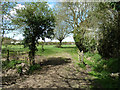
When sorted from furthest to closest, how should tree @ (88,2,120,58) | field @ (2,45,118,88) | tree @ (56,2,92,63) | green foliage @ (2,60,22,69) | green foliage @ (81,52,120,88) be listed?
tree @ (56,2,92,63), green foliage @ (2,60,22,69), tree @ (88,2,120,58), field @ (2,45,118,88), green foliage @ (81,52,120,88)

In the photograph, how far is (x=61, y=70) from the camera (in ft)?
15.6

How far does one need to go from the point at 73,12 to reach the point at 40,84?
Result: 7462mm

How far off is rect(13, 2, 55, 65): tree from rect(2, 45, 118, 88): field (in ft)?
1.66

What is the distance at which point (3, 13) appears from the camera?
4.58 m

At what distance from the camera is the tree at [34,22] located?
500 centimetres

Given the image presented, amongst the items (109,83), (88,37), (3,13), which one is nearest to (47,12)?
(3,13)

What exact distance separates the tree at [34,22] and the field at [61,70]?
1.66 feet

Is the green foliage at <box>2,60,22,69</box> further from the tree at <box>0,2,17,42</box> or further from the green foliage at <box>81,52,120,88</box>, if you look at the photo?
the green foliage at <box>81,52,120,88</box>

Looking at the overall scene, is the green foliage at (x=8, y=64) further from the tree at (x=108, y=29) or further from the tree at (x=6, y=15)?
the tree at (x=108, y=29)

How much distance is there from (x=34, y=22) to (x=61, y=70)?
3176mm

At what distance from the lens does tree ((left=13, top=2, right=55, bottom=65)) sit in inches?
197

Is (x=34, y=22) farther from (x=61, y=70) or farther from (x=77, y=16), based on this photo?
(x=77, y=16)

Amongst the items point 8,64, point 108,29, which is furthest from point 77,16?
point 8,64

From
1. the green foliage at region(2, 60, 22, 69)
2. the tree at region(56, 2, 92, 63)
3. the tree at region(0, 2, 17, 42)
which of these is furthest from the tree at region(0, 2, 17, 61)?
the tree at region(56, 2, 92, 63)
